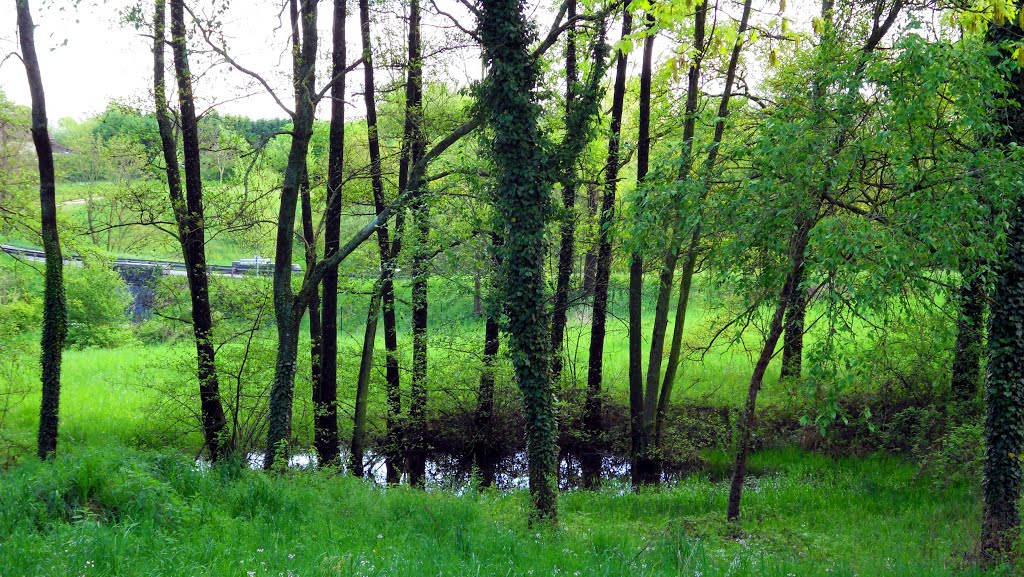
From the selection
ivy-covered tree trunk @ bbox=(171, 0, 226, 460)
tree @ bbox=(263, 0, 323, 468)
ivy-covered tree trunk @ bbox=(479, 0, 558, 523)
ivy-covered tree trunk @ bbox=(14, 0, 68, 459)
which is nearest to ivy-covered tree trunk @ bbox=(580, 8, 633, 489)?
ivy-covered tree trunk @ bbox=(479, 0, 558, 523)

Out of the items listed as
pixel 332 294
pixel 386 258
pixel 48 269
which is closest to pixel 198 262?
pixel 48 269

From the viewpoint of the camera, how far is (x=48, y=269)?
35.9 feet

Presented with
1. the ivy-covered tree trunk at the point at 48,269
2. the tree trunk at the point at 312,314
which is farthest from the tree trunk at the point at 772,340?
the ivy-covered tree trunk at the point at 48,269

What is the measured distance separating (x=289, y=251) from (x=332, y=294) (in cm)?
390

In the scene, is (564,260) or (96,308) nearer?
(564,260)

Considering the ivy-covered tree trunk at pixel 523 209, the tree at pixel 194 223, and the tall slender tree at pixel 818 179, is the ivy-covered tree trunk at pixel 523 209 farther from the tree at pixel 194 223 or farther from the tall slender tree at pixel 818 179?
the tree at pixel 194 223

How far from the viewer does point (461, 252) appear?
10.9 meters

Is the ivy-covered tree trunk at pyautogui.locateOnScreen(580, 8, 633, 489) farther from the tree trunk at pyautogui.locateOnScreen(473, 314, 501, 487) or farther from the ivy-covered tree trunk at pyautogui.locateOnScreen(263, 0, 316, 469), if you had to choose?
the ivy-covered tree trunk at pyautogui.locateOnScreen(263, 0, 316, 469)

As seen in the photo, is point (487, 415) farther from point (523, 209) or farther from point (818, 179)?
point (818, 179)

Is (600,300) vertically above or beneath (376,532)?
above

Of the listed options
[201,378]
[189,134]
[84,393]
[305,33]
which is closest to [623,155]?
[305,33]

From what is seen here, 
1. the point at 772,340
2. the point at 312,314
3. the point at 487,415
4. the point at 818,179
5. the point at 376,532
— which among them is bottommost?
the point at 487,415

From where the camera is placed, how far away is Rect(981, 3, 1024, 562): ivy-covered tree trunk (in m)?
6.66

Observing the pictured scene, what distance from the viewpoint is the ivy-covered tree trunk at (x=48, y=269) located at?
424 inches
